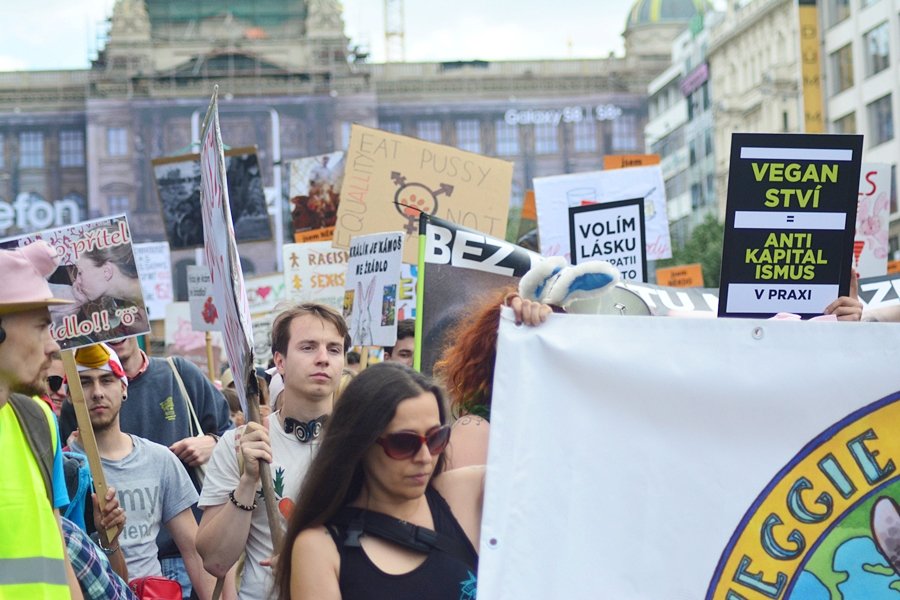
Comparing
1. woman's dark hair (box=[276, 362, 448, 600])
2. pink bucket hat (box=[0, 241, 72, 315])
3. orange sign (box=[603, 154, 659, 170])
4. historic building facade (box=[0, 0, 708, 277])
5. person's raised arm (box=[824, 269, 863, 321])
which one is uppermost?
historic building facade (box=[0, 0, 708, 277])

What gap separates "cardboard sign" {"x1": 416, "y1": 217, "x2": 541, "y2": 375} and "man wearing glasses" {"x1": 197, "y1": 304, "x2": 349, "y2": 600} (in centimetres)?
83

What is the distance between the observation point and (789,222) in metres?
5.03

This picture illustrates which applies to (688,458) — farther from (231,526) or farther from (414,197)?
(414,197)

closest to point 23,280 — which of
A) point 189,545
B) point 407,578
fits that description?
point 407,578

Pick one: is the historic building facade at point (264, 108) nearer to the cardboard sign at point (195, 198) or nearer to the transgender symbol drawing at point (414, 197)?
the cardboard sign at point (195, 198)

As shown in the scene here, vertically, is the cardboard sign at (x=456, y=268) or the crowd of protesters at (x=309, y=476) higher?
the cardboard sign at (x=456, y=268)

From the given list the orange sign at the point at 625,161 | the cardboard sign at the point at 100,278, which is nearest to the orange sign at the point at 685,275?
the orange sign at the point at 625,161

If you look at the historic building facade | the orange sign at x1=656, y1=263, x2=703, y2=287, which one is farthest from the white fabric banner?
the historic building facade

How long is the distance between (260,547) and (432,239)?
1480 mm

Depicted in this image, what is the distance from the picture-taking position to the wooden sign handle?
496cm

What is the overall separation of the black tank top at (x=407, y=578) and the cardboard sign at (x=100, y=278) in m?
2.40

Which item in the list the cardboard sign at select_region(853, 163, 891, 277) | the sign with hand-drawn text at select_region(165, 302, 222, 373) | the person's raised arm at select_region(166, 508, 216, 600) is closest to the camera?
the person's raised arm at select_region(166, 508, 216, 600)

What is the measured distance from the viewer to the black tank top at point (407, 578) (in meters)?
3.27

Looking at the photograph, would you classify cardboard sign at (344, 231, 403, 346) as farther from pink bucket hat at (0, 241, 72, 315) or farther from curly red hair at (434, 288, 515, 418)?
pink bucket hat at (0, 241, 72, 315)
